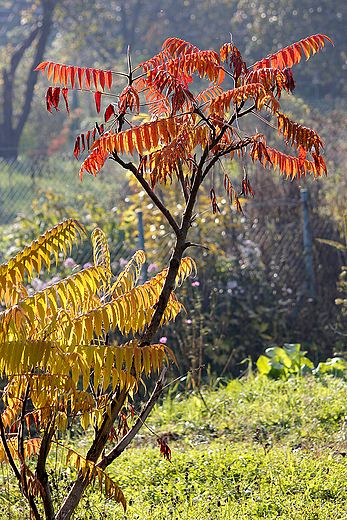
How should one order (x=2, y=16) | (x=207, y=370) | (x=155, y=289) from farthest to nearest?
1. (x=2, y=16)
2. (x=207, y=370)
3. (x=155, y=289)

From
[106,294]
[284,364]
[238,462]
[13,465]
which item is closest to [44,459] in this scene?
[13,465]

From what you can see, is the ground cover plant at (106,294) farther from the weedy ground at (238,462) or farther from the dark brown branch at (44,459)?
the weedy ground at (238,462)

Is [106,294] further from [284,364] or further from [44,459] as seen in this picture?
[284,364]

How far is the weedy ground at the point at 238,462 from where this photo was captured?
2697 millimetres

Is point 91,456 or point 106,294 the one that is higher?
A: point 106,294

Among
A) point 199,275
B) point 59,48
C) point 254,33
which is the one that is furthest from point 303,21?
point 199,275

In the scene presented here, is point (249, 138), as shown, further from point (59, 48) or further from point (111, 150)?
point (59, 48)

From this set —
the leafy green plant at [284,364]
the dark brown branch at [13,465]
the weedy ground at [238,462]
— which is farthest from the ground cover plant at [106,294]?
the leafy green plant at [284,364]

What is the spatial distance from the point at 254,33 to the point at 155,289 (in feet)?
78.3

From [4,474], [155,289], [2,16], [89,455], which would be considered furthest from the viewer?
[2,16]

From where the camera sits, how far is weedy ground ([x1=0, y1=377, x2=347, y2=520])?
270 cm

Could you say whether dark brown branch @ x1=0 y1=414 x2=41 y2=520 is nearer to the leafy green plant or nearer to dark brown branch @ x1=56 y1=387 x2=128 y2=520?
dark brown branch @ x1=56 y1=387 x2=128 y2=520

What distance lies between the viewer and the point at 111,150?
1966 millimetres

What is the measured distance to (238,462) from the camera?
3.13 meters
